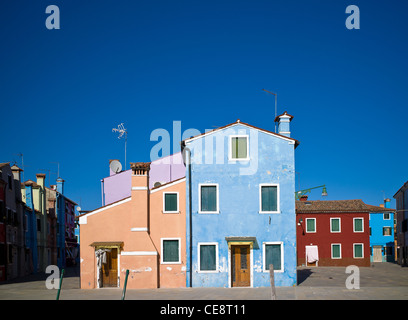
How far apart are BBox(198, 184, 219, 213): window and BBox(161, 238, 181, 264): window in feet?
7.82

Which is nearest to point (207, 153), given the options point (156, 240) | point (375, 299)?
point (156, 240)

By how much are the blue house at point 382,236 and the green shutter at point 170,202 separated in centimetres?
4712

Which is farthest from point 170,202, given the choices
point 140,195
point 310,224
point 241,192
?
point 310,224

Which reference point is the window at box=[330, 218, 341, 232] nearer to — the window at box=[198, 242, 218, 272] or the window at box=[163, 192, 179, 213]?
the window at box=[198, 242, 218, 272]

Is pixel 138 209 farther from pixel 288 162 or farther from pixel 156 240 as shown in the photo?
pixel 288 162

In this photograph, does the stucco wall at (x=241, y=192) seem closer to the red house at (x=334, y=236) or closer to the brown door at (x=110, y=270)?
the brown door at (x=110, y=270)

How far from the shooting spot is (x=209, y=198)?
28328 mm

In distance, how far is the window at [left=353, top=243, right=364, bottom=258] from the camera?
171 feet

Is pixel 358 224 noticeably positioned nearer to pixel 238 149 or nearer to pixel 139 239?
pixel 238 149

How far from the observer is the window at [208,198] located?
92.8 feet

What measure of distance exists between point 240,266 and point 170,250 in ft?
13.1

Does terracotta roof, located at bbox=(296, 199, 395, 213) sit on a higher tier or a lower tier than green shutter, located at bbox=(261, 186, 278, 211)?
lower

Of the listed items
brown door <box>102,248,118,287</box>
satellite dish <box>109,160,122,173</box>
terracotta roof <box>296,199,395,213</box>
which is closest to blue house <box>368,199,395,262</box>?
terracotta roof <box>296,199,395,213</box>

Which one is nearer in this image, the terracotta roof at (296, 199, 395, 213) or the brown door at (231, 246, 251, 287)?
the brown door at (231, 246, 251, 287)
